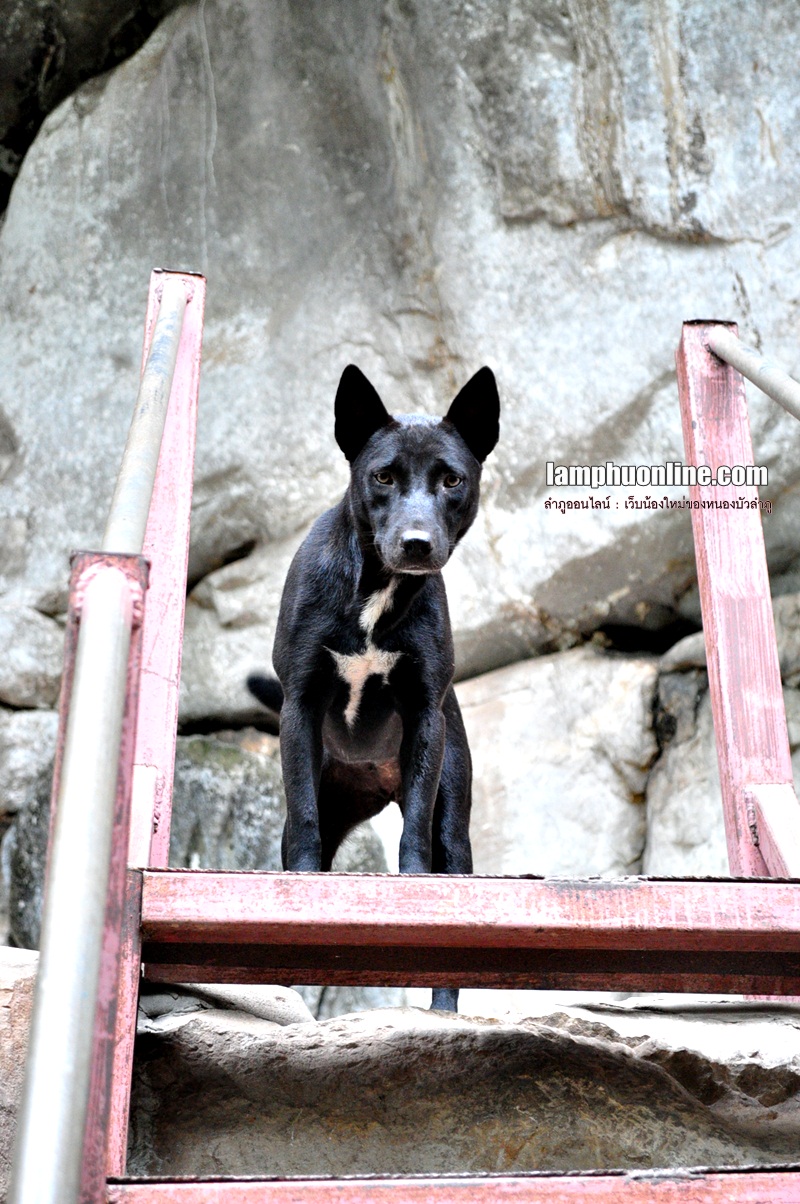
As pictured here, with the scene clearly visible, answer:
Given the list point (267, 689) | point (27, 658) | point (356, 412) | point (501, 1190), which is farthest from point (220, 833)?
point (501, 1190)

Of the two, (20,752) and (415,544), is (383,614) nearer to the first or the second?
(415,544)

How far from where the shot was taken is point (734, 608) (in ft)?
8.19

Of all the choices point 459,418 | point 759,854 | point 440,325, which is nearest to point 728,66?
point 440,325

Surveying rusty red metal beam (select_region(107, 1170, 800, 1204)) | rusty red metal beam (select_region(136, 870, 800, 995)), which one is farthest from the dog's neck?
rusty red metal beam (select_region(107, 1170, 800, 1204))

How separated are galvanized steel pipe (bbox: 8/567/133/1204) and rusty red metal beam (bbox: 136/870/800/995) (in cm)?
59

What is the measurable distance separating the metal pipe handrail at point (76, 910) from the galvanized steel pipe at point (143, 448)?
0.63ft

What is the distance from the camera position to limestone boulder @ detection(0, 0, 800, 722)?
18.0 ft

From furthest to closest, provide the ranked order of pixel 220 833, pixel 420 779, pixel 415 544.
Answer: pixel 220 833 → pixel 420 779 → pixel 415 544

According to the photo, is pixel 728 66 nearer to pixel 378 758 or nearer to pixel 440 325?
pixel 440 325

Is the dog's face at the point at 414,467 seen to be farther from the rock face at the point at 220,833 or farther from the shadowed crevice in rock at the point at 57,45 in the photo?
the shadowed crevice in rock at the point at 57,45

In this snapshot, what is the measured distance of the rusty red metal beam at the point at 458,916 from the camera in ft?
5.11

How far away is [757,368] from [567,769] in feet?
11.4

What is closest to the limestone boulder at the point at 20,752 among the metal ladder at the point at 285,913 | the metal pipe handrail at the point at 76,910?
the metal ladder at the point at 285,913

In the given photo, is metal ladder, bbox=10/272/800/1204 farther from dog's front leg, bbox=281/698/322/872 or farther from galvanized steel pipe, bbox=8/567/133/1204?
dog's front leg, bbox=281/698/322/872
